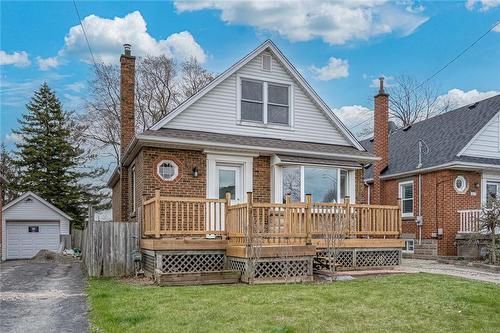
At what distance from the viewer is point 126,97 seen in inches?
676

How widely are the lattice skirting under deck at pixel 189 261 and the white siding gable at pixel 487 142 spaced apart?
38.5 feet

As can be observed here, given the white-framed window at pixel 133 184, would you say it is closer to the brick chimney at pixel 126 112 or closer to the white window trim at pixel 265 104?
the brick chimney at pixel 126 112

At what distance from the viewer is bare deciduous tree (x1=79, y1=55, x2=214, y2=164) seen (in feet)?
108

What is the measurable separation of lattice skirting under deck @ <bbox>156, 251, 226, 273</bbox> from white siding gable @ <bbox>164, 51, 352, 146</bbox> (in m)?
4.27

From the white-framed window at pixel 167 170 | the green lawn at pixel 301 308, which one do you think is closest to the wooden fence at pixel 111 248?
the white-framed window at pixel 167 170

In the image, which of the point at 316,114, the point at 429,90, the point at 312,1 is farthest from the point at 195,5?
the point at 429,90

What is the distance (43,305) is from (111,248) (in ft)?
13.7

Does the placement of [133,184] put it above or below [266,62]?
below

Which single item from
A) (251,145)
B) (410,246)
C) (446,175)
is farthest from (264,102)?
(410,246)

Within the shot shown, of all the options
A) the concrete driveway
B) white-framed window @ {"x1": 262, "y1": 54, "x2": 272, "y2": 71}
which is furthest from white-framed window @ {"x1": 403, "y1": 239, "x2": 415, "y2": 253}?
the concrete driveway

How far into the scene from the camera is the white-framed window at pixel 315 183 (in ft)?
48.7

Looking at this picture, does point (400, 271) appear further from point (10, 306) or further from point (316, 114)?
point (10, 306)

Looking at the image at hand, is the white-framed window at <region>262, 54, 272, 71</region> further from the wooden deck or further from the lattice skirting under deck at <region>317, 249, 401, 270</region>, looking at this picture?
the lattice skirting under deck at <region>317, 249, 401, 270</region>

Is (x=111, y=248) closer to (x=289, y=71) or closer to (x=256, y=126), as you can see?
(x=256, y=126)
